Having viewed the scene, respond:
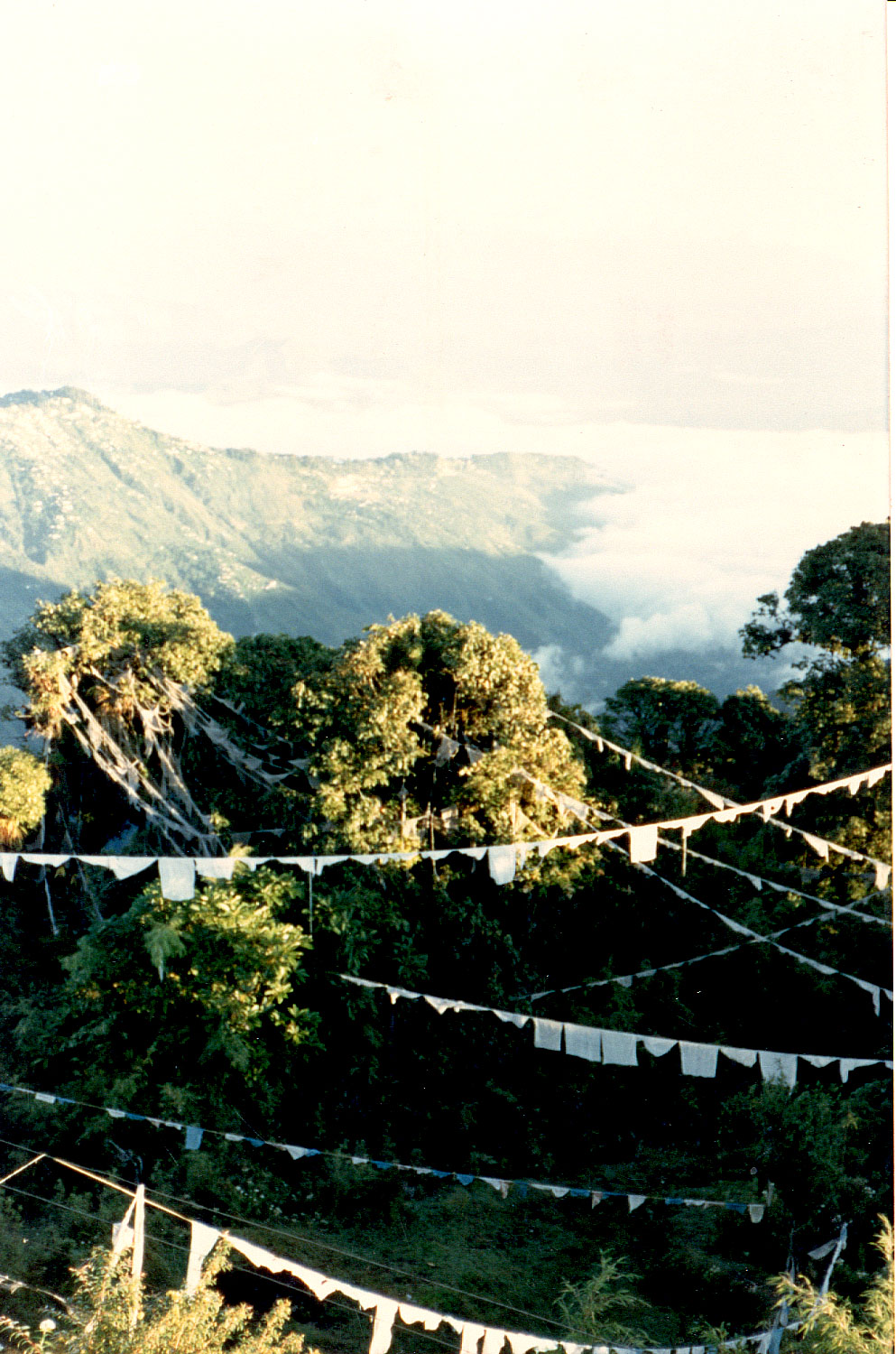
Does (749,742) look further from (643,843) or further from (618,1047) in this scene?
(618,1047)

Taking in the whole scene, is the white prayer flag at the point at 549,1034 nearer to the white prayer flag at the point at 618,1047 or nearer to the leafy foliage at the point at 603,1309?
the white prayer flag at the point at 618,1047

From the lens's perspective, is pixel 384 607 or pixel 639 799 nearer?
pixel 639 799

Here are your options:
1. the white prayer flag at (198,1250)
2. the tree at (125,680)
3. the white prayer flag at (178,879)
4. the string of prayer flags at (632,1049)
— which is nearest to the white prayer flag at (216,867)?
the white prayer flag at (178,879)

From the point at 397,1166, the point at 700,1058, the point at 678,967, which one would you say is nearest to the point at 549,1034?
the point at 700,1058

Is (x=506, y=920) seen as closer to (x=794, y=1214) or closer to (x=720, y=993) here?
(x=720, y=993)

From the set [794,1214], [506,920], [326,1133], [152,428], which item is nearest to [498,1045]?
[506,920]

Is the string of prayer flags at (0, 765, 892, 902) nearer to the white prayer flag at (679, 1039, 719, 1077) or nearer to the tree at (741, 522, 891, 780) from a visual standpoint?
the tree at (741, 522, 891, 780)
